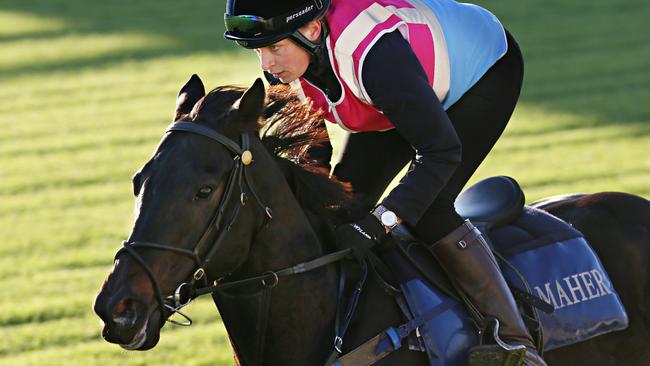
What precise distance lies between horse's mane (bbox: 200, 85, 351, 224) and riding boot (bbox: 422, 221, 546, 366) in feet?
1.16

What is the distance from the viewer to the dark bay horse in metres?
3.07

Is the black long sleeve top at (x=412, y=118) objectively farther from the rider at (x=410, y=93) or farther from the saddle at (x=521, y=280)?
the saddle at (x=521, y=280)

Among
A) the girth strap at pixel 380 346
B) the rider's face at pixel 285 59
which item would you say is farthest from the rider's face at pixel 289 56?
the girth strap at pixel 380 346

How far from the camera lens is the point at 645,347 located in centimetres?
408

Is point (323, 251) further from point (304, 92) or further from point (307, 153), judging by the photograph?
point (304, 92)

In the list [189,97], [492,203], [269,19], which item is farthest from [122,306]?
[492,203]

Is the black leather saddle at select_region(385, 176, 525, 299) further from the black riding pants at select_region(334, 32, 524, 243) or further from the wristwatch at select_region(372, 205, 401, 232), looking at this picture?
the wristwatch at select_region(372, 205, 401, 232)

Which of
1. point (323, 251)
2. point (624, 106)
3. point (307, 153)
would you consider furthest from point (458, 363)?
point (624, 106)

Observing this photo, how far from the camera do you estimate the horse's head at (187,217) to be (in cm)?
304

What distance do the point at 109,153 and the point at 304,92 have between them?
6408mm

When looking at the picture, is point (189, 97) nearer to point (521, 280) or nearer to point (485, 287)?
point (485, 287)

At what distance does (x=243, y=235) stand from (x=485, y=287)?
0.83m

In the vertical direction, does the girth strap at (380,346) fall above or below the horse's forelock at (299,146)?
below

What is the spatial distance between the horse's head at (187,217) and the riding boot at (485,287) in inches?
25.1
